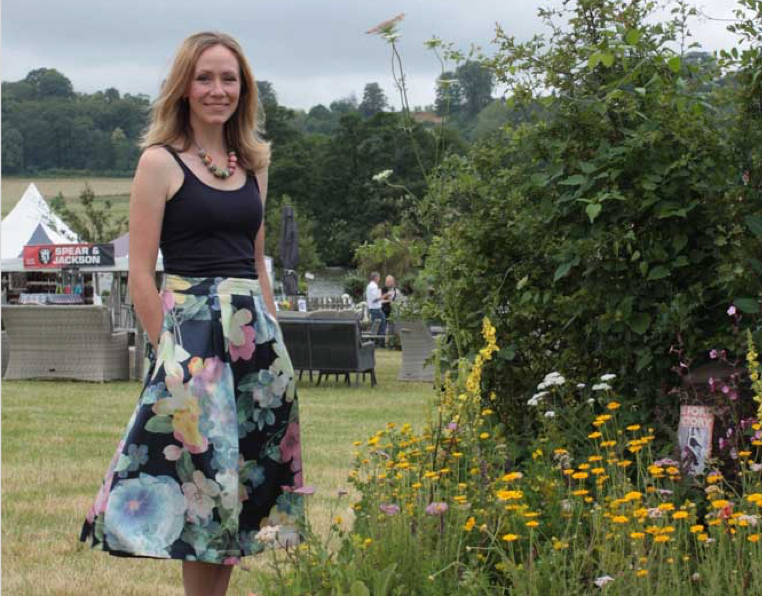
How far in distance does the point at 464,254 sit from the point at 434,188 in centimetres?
33

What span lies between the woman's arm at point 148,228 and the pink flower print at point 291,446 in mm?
477

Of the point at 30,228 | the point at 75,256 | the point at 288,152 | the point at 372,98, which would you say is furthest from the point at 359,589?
the point at 372,98

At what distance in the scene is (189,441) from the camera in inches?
126

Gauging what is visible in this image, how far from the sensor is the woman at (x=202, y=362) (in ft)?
10.4

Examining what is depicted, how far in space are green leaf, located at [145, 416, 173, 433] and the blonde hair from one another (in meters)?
0.76

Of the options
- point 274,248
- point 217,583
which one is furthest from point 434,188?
point 274,248

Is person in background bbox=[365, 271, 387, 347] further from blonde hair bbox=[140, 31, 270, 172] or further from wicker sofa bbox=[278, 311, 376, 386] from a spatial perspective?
blonde hair bbox=[140, 31, 270, 172]

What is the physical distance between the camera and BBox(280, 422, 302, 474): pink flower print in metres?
3.42

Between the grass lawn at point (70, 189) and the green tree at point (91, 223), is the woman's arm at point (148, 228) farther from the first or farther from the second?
the grass lawn at point (70, 189)

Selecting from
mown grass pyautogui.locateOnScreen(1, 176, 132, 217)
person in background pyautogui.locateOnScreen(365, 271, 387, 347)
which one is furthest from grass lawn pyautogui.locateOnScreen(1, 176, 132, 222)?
person in background pyautogui.locateOnScreen(365, 271, 387, 347)

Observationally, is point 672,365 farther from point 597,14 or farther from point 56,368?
point 56,368

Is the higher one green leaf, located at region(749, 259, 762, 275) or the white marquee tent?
the white marquee tent

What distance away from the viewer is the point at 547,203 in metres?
4.31

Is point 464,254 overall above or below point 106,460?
above
